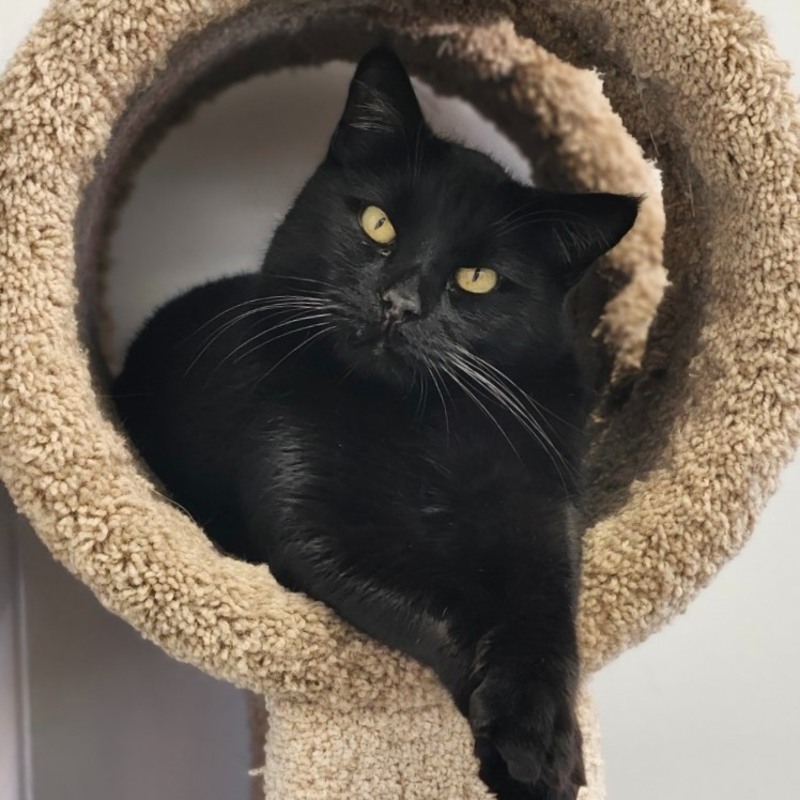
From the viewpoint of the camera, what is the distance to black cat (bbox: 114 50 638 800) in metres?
0.83

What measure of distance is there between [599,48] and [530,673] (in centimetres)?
69

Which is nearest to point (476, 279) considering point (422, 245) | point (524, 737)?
point (422, 245)

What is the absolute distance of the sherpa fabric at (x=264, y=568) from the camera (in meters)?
0.84

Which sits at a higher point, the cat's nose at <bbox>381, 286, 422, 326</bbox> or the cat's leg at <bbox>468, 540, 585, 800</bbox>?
the cat's nose at <bbox>381, 286, 422, 326</bbox>

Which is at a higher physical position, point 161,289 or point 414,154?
point 414,154

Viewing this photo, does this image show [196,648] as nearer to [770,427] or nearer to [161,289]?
[770,427]

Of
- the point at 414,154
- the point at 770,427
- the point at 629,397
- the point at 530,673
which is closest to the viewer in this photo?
the point at 530,673

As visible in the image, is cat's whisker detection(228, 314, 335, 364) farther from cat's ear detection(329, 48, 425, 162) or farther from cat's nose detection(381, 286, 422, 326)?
cat's ear detection(329, 48, 425, 162)

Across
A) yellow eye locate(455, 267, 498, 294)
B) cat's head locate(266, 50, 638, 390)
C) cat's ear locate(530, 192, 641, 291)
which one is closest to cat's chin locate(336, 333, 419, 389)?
cat's head locate(266, 50, 638, 390)

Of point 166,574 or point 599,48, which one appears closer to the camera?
point 166,574

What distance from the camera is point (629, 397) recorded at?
1236 mm

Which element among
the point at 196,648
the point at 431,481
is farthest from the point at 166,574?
the point at 431,481

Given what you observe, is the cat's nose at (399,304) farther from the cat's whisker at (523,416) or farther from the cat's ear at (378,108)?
the cat's ear at (378,108)

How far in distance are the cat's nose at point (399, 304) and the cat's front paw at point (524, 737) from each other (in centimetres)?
33
